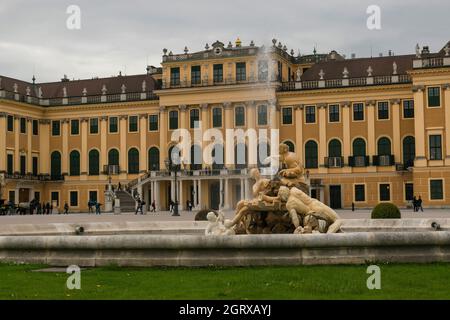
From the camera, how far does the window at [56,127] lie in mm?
72188

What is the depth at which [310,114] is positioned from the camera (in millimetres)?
64125

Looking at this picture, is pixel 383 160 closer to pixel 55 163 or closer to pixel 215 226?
pixel 55 163

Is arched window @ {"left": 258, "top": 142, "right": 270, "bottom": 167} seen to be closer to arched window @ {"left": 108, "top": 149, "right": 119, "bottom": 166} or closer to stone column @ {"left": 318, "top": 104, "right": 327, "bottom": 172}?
stone column @ {"left": 318, "top": 104, "right": 327, "bottom": 172}

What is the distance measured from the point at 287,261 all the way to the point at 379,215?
13.7 m

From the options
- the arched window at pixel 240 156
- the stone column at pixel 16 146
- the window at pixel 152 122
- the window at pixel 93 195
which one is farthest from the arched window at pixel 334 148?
the stone column at pixel 16 146

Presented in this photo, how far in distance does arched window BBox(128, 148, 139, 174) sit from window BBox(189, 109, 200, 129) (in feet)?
19.7

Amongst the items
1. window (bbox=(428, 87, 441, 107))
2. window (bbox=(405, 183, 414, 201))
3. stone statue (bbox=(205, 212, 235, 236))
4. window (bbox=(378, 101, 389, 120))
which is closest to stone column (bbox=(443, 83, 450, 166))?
window (bbox=(428, 87, 441, 107))

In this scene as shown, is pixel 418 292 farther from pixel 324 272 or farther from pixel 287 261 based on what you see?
pixel 287 261

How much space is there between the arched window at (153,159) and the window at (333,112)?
50.8 feet

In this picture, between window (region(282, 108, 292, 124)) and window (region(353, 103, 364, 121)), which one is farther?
window (region(282, 108, 292, 124))

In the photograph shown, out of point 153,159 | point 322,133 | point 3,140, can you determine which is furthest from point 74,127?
point 322,133

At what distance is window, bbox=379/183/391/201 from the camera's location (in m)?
60.7

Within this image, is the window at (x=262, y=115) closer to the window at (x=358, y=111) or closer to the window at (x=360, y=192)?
the window at (x=358, y=111)
